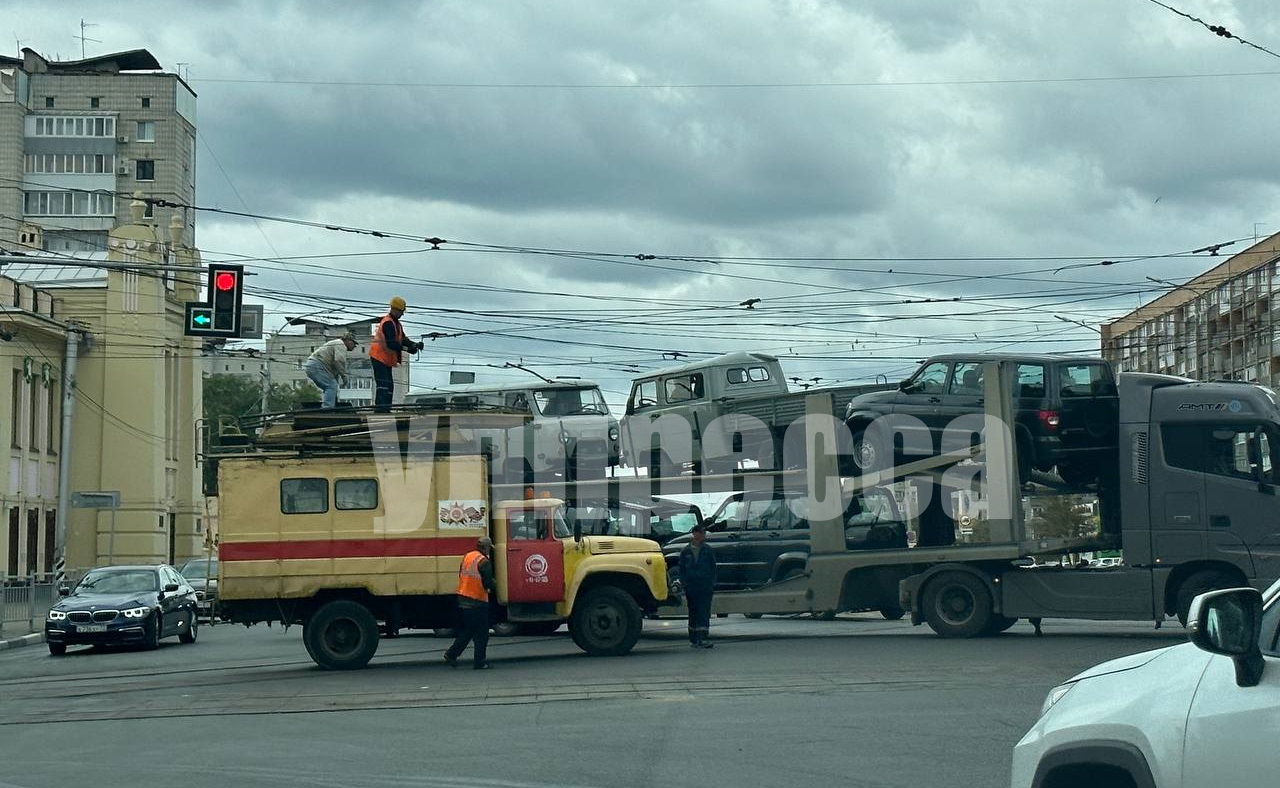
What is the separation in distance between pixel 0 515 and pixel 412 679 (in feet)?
110

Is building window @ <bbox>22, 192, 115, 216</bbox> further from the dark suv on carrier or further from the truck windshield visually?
the dark suv on carrier

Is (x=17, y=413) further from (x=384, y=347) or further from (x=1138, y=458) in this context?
(x=1138, y=458)

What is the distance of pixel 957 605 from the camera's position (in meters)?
21.8

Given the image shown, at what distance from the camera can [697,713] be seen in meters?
13.4

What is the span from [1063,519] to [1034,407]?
161 centimetres

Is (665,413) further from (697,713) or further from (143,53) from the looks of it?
(143,53)

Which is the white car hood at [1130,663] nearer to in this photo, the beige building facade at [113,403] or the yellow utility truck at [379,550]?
the yellow utility truck at [379,550]

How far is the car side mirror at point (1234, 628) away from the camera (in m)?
4.18

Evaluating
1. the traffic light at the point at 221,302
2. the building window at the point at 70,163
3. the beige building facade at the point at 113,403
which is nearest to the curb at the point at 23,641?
the traffic light at the point at 221,302

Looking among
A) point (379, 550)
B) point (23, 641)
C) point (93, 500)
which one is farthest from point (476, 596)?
point (93, 500)

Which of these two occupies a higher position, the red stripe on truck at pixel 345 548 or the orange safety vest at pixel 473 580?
the red stripe on truck at pixel 345 548

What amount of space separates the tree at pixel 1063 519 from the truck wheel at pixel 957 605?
46.8 inches

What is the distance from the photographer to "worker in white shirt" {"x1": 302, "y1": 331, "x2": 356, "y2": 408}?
21.4 m

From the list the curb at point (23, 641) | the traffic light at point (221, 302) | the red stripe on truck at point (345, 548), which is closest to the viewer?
the red stripe on truck at point (345, 548)
